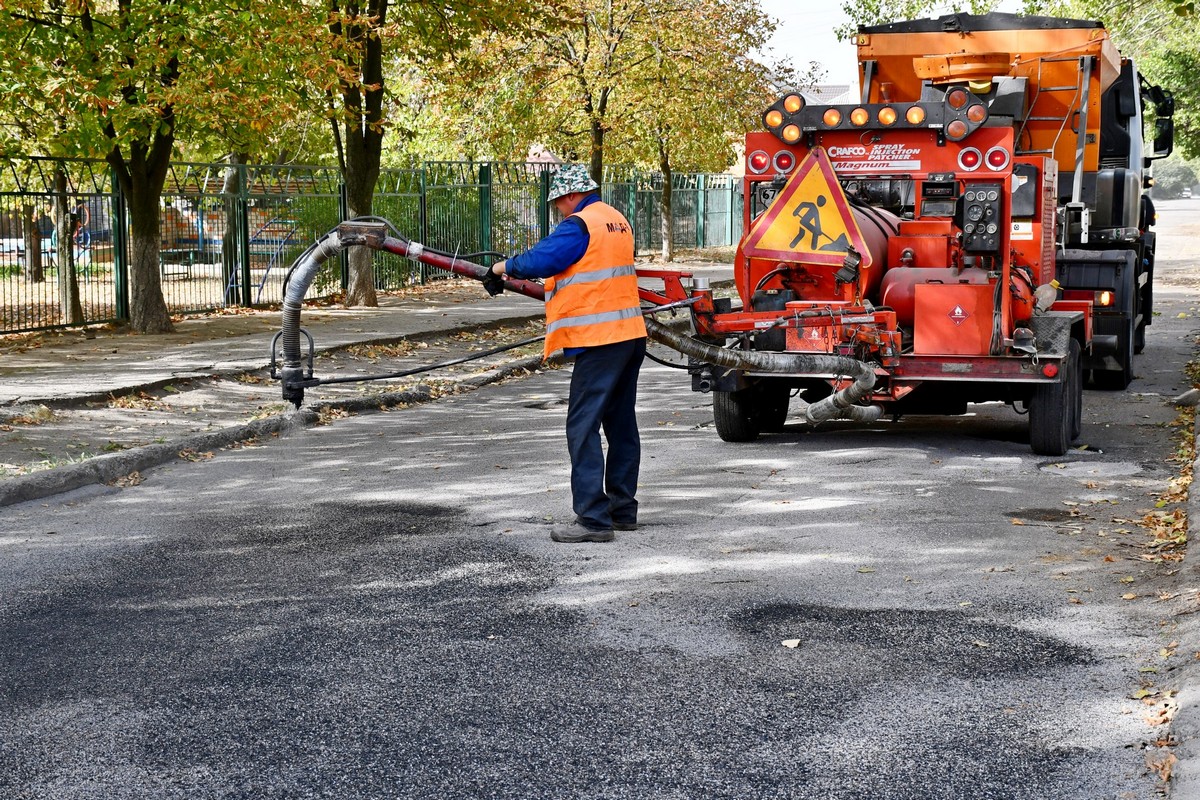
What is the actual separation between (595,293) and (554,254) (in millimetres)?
296

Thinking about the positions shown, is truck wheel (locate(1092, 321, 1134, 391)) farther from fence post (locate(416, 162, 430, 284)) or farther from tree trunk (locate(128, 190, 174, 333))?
fence post (locate(416, 162, 430, 284))

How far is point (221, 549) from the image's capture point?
6.80 m

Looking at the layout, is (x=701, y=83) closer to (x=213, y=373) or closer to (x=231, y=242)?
→ (x=231, y=242)

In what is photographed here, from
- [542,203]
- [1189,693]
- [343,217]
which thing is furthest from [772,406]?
[542,203]

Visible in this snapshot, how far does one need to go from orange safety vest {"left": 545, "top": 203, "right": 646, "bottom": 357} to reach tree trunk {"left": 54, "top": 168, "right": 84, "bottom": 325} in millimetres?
11837

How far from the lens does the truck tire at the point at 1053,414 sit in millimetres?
8977

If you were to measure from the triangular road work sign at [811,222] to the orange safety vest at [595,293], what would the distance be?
2384mm

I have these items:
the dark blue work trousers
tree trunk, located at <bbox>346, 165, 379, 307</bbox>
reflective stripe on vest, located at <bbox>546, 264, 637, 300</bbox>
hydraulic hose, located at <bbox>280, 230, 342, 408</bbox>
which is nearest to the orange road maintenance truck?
the dark blue work trousers

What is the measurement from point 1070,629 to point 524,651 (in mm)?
2130

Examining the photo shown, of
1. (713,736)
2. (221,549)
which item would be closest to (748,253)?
(221,549)

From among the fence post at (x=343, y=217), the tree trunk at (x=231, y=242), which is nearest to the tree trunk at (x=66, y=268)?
the tree trunk at (x=231, y=242)

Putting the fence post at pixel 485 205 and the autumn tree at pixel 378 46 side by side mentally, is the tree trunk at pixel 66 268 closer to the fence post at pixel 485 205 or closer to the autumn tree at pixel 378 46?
the autumn tree at pixel 378 46

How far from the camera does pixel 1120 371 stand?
41.4ft

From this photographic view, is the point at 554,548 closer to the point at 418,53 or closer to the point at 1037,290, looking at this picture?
the point at 1037,290
